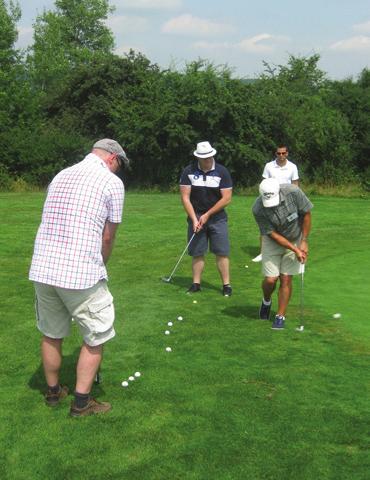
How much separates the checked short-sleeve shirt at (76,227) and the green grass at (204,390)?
3.51ft

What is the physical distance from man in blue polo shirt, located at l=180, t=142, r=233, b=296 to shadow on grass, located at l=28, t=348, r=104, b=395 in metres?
2.96

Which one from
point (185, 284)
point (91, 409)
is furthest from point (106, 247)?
point (185, 284)

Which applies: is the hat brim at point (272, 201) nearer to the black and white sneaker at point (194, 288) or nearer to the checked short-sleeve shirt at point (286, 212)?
the checked short-sleeve shirt at point (286, 212)

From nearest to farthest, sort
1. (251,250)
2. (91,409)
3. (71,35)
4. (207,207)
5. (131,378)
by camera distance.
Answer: (91,409)
(131,378)
(207,207)
(251,250)
(71,35)

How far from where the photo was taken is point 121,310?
7.62m

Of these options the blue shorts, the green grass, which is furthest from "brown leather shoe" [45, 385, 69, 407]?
the blue shorts

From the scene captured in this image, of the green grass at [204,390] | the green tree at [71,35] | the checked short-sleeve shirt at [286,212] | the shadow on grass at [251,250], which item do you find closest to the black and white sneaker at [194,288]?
the green grass at [204,390]

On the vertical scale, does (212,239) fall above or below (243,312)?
above

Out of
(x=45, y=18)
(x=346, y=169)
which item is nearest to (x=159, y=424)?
(x=346, y=169)

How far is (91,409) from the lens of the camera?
4641mm

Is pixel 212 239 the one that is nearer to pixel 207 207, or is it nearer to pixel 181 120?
pixel 207 207

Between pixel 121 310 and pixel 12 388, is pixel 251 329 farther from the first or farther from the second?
pixel 12 388

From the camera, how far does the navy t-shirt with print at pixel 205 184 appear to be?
8.27m

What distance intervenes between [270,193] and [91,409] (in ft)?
9.33
